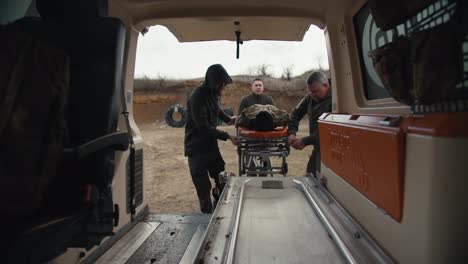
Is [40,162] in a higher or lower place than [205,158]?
higher

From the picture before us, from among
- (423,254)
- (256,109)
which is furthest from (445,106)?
(256,109)

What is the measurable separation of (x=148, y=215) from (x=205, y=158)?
3.11 ft

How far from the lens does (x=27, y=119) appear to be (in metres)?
1.12

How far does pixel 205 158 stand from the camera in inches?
141

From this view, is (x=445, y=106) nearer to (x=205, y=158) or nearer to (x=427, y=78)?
(x=427, y=78)

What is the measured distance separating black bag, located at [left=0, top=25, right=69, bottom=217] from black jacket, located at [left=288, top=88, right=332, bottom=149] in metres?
2.61

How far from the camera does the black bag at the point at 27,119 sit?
3.52ft

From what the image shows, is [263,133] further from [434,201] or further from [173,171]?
[173,171]

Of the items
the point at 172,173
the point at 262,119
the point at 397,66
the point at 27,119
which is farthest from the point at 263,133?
the point at 172,173

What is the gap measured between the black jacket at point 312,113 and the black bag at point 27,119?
2.61m

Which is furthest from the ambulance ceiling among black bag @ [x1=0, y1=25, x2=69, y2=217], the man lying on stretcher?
black bag @ [x1=0, y1=25, x2=69, y2=217]

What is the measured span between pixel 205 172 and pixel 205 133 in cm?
45

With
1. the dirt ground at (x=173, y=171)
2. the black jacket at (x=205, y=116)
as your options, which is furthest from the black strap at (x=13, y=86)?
the black jacket at (x=205, y=116)

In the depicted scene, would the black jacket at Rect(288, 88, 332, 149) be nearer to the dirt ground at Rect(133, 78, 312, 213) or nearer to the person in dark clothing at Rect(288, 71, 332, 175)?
the person in dark clothing at Rect(288, 71, 332, 175)
